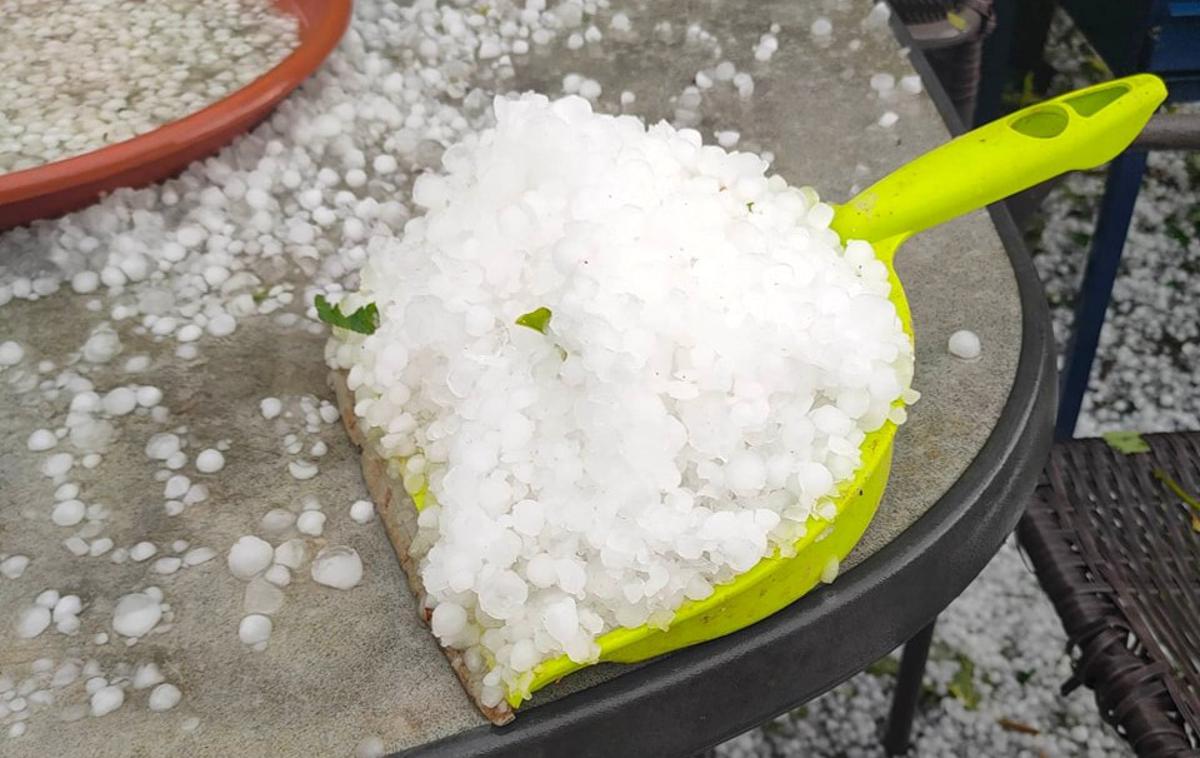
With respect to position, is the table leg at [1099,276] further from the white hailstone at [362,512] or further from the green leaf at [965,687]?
Answer: the white hailstone at [362,512]

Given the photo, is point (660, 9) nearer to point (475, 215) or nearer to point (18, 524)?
point (475, 215)

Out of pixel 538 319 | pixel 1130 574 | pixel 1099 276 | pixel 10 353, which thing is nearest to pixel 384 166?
pixel 10 353

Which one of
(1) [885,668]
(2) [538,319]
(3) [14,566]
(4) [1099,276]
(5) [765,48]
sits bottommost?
(1) [885,668]

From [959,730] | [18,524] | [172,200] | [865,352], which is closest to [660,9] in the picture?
[172,200]

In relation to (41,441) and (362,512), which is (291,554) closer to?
(362,512)

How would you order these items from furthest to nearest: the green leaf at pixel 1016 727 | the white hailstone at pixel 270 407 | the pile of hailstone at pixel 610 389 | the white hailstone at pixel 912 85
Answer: the green leaf at pixel 1016 727 < the white hailstone at pixel 912 85 < the white hailstone at pixel 270 407 < the pile of hailstone at pixel 610 389

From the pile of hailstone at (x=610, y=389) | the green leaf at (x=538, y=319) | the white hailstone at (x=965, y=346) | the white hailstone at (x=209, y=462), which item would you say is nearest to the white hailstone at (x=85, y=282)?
the white hailstone at (x=209, y=462)
